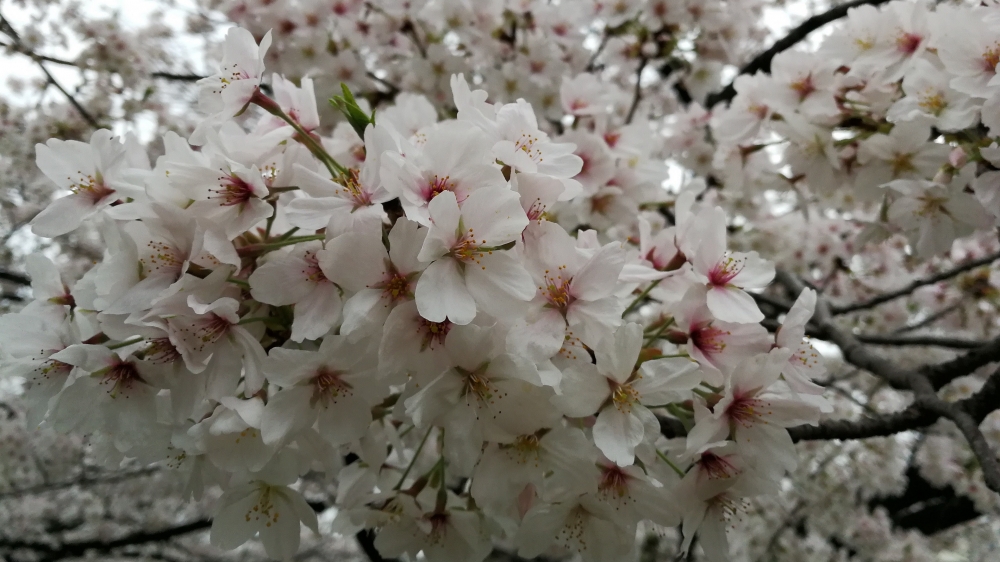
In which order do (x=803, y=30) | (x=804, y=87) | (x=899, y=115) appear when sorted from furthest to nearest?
1. (x=803, y=30)
2. (x=804, y=87)
3. (x=899, y=115)

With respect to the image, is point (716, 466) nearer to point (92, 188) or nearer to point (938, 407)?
point (938, 407)

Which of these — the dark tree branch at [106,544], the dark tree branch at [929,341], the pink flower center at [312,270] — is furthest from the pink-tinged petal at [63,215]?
the dark tree branch at [106,544]

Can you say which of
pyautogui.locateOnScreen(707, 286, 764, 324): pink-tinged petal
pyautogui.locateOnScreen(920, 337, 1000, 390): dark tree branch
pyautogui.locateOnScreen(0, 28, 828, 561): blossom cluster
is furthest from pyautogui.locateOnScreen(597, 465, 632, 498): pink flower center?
pyautogui.locateOnScreen(920, 337, 1000, 390): dark tree branch

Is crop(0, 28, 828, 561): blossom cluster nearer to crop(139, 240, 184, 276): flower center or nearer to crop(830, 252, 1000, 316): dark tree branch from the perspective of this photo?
crop(139, 240, 184, 276): flower center

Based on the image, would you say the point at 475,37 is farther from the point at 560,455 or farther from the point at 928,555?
the point at 928,555

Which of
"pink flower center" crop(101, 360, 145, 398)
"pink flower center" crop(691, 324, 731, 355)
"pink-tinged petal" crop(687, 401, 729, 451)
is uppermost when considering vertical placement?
"pink flower center" crop(691, 324, 731, 355)

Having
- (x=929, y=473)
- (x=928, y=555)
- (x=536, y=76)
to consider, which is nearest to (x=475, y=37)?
(x=536, y=76)

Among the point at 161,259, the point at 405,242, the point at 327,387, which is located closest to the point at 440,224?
the point at 405,242
